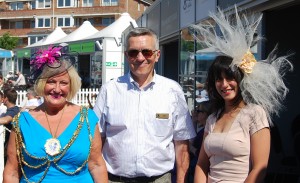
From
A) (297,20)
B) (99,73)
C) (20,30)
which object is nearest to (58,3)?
(20,30)

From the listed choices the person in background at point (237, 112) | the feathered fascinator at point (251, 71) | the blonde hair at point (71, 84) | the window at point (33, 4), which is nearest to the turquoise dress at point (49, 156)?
the blonde hair at point (71, 84)

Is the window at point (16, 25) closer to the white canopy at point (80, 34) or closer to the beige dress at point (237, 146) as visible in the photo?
the white canopy at point (80, 34)

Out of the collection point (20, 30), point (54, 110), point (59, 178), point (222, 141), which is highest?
point (20, 30)

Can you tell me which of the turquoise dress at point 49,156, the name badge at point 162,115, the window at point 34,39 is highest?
the window at point 34,39

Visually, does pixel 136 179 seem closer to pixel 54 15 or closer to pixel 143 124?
pixel 143 124

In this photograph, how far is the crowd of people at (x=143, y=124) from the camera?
2.65 metres

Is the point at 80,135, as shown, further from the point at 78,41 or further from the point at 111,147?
the point at 78,41

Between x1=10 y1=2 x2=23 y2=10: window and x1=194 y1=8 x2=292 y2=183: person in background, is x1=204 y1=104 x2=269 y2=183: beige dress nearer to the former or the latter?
x1=194 y1=8 x2=292 y2=183: person in background

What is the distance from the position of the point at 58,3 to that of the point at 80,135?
209 feet

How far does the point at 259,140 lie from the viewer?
2.66m

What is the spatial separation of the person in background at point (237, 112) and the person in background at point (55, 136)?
748mm

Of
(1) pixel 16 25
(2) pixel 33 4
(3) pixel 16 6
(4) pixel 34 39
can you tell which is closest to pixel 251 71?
(4) pixel 34 39

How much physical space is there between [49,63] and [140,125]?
74cm

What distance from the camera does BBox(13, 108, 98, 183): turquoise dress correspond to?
8.55 ft
